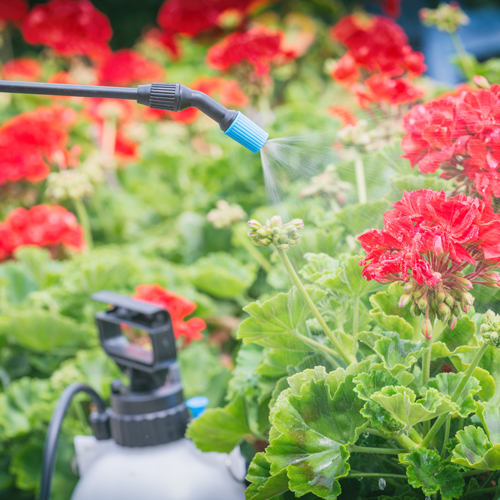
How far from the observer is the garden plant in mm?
401

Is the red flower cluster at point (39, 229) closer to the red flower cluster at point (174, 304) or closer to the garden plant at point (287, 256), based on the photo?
the garden plant at point (287, 256)


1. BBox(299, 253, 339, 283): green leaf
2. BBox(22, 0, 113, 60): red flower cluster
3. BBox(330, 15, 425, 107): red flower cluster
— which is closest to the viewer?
BBox(299, 253, 339, 283): green leaf

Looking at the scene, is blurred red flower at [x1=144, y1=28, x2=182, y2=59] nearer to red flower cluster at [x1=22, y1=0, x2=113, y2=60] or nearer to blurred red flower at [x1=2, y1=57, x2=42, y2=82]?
red flower cluster at [x1=22, y1=0, x2=113, y2=60]

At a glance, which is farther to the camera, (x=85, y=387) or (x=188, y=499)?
(x=85, y=387)

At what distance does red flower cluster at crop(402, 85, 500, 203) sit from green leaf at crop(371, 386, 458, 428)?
0.16 metres

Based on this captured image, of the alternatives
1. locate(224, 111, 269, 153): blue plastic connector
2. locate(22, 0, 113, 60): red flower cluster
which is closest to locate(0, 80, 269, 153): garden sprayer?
locate(224, 111, 269, 153): blue plastic connector

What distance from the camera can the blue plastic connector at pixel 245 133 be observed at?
445 mm

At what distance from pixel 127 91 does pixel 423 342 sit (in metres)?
0.31

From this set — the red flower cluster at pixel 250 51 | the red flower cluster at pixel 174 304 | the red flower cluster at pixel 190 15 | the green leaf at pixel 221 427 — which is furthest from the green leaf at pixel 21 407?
the red flower cluster at pixel 190 15

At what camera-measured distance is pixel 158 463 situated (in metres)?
0.57

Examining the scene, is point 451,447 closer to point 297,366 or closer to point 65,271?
point 297,366

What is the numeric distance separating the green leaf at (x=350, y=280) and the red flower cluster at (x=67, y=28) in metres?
1.76

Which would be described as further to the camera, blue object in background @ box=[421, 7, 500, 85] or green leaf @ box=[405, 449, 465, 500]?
blue object in background @ box=[421, 7, 500, 85]

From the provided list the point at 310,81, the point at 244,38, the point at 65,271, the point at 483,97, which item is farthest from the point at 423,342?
the point at 310,81
